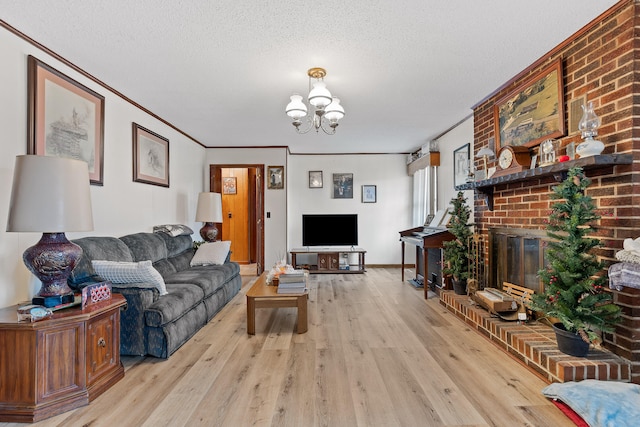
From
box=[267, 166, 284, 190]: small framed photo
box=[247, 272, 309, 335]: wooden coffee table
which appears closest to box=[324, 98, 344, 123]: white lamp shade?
box=[247, 272, 309, 335]: wooden coffee table

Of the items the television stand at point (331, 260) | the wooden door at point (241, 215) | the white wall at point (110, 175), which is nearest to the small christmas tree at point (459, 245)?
the television stand at point (331, 260)

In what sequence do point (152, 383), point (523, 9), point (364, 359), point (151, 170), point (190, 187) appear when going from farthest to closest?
point (190, 187), point (151, 170), point (364, 359), point (152, 383), point (523, 9)

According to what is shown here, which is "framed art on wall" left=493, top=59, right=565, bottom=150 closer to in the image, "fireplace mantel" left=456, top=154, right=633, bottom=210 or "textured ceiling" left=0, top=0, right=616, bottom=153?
"textured ceiling" left=0, top=0, right=616, bottom=153

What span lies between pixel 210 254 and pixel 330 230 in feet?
8.57

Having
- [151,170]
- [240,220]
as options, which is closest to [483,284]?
[151,170]

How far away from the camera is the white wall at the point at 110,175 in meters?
2.22

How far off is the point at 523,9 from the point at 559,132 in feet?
3.37

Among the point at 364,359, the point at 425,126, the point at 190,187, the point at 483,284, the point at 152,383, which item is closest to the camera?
the point at 152,383

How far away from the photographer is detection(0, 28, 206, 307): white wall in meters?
2.22

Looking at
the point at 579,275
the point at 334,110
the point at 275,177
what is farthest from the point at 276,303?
the point at 275,177

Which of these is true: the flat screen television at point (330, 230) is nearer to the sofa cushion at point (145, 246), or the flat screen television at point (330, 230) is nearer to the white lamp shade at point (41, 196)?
the sofa cushion at point (145, 246)

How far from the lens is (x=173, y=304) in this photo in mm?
2668

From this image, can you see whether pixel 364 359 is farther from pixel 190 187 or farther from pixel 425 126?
pixel 190 187

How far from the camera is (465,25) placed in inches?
86.7
